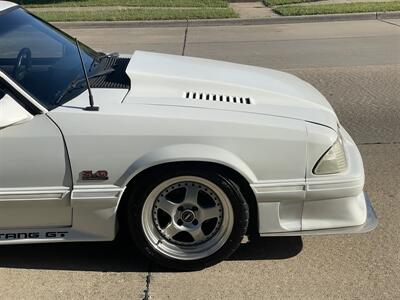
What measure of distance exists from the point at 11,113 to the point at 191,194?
114cm

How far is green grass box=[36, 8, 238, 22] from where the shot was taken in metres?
15.3

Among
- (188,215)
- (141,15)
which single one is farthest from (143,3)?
(188,215)

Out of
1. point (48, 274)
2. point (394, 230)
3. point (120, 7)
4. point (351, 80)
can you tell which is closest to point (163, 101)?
point (48, 274)

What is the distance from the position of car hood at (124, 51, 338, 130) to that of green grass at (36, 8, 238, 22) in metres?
11.2

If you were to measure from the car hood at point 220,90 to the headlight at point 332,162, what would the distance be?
19 cm

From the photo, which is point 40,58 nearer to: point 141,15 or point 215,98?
point 215,98

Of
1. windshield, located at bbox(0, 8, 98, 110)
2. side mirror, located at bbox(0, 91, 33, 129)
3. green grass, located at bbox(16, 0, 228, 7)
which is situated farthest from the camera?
green grass, located at bbox(16, 0, 228, 7)

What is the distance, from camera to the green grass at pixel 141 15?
15.3 m

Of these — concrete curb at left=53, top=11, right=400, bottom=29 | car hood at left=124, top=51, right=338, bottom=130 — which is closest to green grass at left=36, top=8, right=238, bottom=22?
concrete curb at left=53, top=11, right=400, bottom=29

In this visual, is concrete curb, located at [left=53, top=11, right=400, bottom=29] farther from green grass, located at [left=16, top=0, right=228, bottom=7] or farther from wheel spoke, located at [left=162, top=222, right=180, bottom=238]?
wheel spoke, located at [left=162, top=222, right=180, bottom=238]

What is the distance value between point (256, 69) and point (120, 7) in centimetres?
1392

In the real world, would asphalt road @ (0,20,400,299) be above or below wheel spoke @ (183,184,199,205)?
below

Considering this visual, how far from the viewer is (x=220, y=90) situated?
387cm

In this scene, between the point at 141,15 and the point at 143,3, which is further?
the point at 143,3
